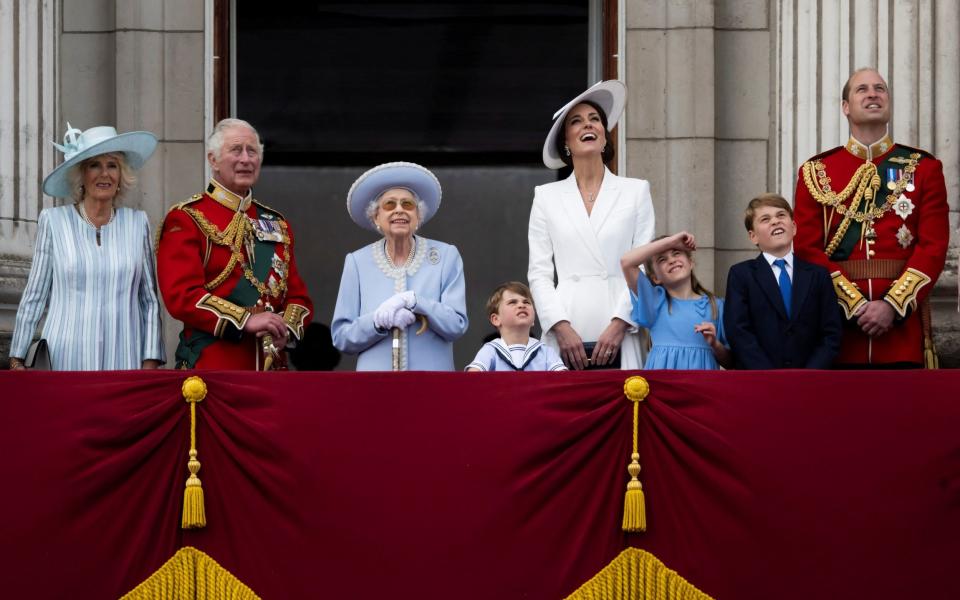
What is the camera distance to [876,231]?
769 centimetres

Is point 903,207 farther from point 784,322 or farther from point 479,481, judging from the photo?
point 479,481

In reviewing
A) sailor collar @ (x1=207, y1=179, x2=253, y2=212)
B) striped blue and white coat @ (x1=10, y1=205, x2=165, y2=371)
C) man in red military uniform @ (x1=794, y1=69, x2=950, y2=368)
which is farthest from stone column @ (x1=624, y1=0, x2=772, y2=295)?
striped blue and white coat @ (x1=10, y1=205, x2=165, y2=371)

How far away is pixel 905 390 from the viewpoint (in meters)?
6.61

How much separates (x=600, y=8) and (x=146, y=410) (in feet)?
15.1

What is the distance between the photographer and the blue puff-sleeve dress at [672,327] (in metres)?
7.36

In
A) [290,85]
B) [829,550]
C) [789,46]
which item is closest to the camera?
[829,550]

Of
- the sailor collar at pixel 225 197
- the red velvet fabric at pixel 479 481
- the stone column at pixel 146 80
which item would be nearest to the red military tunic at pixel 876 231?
the red velvet fabric at pixel 479 481

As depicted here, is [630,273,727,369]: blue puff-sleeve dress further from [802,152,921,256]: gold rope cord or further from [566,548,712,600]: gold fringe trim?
[566,548,712,600]: gold fringe trim

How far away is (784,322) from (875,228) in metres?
0.75

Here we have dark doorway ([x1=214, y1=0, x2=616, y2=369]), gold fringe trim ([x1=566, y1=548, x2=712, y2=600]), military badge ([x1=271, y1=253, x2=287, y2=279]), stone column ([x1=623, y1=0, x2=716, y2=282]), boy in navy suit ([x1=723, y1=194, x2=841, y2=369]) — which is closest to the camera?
gold fringe trim ([x1=566, y1=548, x2=712, y2=600])

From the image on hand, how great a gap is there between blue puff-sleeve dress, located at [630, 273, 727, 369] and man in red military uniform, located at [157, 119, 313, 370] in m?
1.50

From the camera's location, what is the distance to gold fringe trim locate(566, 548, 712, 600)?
21.2 ft

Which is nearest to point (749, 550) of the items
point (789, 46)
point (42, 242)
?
point (42, 242)

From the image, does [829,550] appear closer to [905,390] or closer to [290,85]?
[905,390]
